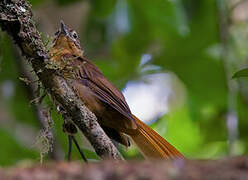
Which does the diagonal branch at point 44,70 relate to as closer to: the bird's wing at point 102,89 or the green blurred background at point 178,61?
the bird's wing at point 102,89

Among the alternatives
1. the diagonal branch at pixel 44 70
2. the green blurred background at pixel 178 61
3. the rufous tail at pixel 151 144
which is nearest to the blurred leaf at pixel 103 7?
the green blurred background at pixel 178 61

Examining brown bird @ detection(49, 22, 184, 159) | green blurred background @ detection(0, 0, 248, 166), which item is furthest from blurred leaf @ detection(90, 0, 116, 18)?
brown bird @ detection(49, 22, 184, 159)

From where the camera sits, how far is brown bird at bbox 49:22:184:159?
3062 millimetres

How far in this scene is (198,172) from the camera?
1.70m

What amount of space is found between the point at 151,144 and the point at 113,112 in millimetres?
288

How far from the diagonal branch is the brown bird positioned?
0.37 m

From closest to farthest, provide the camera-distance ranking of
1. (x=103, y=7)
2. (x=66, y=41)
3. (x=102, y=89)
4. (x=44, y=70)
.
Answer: (x=44, y=70) < (x=102, y=89) < (x=66, y=41) < (x=103, y=7)

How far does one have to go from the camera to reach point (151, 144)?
10.5 ft

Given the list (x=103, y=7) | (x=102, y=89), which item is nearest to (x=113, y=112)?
(x=102, y=89)

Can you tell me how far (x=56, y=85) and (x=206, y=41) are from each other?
2.87m

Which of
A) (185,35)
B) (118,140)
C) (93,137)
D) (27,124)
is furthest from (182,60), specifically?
(93,137)

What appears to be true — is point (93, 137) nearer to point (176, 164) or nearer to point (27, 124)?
point (176, 164)

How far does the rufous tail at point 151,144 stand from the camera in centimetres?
311

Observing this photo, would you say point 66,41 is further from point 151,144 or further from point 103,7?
point 103,7
